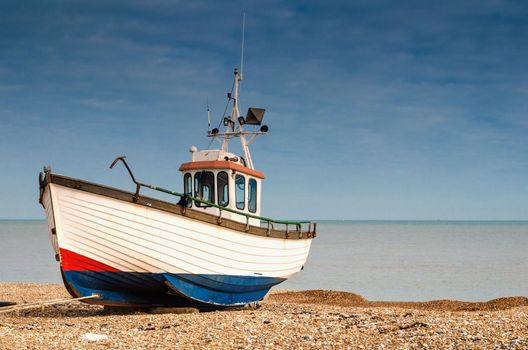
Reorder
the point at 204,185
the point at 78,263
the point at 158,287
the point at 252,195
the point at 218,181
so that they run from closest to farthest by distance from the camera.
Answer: the point at 78,263 → the point at 158,287 → the point at 218,181 → the point at 204,185 → the point at 252,195

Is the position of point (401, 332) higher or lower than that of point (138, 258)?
lower

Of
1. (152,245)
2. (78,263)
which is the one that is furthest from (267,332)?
(78,263)

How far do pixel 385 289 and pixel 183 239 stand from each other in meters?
19.3

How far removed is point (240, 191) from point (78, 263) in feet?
16.3

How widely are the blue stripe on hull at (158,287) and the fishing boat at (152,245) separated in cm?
2

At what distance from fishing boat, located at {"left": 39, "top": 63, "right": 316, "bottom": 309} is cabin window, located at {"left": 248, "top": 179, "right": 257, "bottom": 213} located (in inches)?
36.7

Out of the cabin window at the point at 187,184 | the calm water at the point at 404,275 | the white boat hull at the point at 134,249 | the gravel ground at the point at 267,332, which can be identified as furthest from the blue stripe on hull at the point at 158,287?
the calm water at the point at 404,275

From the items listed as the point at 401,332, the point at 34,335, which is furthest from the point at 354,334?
the point at 34,335

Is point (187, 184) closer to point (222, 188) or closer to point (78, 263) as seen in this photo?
point (222, 188)

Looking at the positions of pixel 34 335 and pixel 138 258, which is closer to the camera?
pixel 34 335

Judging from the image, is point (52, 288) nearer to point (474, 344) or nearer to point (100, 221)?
point (100, 221)

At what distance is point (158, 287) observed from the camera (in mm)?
12641

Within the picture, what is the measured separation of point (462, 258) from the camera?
4938 cm

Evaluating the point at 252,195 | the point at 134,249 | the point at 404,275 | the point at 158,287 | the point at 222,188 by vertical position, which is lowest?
the point at 404,275
